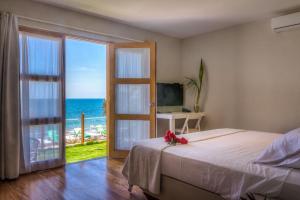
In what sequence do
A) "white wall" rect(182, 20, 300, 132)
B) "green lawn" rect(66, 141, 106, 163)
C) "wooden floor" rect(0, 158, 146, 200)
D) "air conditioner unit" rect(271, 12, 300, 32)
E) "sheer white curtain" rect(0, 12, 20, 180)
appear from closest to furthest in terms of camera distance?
"wooden floor" rect(0, 158, 146, 200) < "sheer white curtain" rect(0, 12, 20, 180) < "air conditioner unit" rect(271, 12, 300, 32) < "white wall" rect(182, 20, 300, 132) < "green lawn" rect(66, 141, 106, 163)

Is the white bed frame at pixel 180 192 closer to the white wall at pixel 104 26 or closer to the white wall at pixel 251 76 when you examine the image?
the white wall at pixel 251 76

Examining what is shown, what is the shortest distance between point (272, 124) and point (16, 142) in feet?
12.4

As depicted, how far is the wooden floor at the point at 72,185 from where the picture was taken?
7.70 feet

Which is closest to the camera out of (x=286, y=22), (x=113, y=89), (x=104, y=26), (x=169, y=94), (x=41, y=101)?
(x=41, y=101)

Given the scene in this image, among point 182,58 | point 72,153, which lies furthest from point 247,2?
point 72,153

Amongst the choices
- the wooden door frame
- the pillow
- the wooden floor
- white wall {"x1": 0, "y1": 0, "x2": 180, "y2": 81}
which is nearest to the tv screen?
white wall {"x1": 0, "y1": 0, "x2": 180, "y2": 81}

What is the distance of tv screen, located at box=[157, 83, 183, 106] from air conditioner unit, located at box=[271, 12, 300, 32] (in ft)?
6.86

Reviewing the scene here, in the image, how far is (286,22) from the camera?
329 centimetres

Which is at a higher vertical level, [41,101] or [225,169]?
[41,101]

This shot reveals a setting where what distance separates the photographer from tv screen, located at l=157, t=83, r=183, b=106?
451cm

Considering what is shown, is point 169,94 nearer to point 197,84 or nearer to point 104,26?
point 197,84

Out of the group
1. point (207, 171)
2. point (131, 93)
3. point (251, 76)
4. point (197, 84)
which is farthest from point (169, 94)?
point (207, 171)

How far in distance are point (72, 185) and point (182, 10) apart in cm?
282

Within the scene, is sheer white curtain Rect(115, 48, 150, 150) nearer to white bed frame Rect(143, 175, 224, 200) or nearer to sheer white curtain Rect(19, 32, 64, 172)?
sheer white curtain Rect(19, 32, 64, 172)
